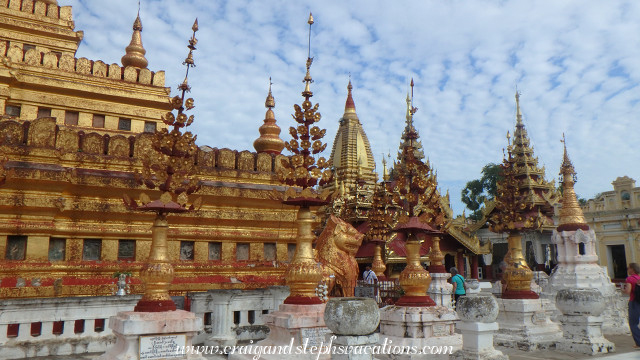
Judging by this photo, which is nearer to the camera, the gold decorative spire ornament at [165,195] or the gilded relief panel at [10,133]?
the gold decorative spire ornament at [165,195]

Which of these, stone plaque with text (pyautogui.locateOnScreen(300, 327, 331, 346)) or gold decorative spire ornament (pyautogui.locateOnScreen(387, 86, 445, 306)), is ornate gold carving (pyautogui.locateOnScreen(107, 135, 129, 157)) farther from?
stone plaque with text (pyautogui.locateOnScreen(300, 327, 331, 346))

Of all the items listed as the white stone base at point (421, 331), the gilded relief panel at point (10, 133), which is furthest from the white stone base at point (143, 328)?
the gilded relief panel at point (10, 133)

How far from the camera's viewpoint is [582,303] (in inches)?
355

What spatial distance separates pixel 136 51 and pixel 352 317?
20.3m

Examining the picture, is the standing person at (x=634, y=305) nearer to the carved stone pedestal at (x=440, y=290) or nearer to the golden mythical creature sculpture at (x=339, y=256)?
the golden mythical creature sculpture at (x=339, y=256)

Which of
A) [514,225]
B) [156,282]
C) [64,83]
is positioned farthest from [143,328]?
[64,83]

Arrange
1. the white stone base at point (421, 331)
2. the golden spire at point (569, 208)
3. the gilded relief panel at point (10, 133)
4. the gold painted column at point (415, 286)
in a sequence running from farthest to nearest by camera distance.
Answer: the golden spire at point (569, 208) → the gilded relief panel at point (10, 133) → the gold painted column at point (415, 286) → the white stone base at point (421, 331)

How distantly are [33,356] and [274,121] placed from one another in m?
17.3

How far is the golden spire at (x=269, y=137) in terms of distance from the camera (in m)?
22.5

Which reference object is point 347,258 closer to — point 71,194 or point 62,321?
point 62,321

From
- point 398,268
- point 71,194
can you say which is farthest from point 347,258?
point 398,268

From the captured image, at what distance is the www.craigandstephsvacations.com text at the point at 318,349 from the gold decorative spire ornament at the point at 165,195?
0.91 m

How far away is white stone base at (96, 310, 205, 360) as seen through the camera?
634 centimetres

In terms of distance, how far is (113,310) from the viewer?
877 centimetres
